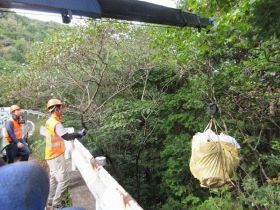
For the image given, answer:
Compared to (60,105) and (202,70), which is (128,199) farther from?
(202,70)

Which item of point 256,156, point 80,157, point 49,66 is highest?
point 49,66

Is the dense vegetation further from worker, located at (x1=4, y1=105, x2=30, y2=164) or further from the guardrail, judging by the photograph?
the guardrail

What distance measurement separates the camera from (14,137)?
7469mm

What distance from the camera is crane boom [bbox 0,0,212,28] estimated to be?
2.90 m

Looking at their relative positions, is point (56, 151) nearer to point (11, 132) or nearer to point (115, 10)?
point (11, 132)

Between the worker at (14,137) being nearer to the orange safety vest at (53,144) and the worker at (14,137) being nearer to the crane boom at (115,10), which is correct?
the orange safety vest at (53,144)

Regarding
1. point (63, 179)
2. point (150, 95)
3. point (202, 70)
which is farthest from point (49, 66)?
point (63, 179)

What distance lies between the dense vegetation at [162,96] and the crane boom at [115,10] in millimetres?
1140

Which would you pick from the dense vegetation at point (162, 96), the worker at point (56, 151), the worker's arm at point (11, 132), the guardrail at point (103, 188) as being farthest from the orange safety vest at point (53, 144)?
the dense vegetation at point (162, 96)

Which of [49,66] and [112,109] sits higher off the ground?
[49,66]

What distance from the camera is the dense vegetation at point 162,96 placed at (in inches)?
270

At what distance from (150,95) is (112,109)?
1.50 m

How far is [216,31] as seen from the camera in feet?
18.2

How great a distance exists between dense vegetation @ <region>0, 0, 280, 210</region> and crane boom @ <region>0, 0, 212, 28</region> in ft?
3.74
